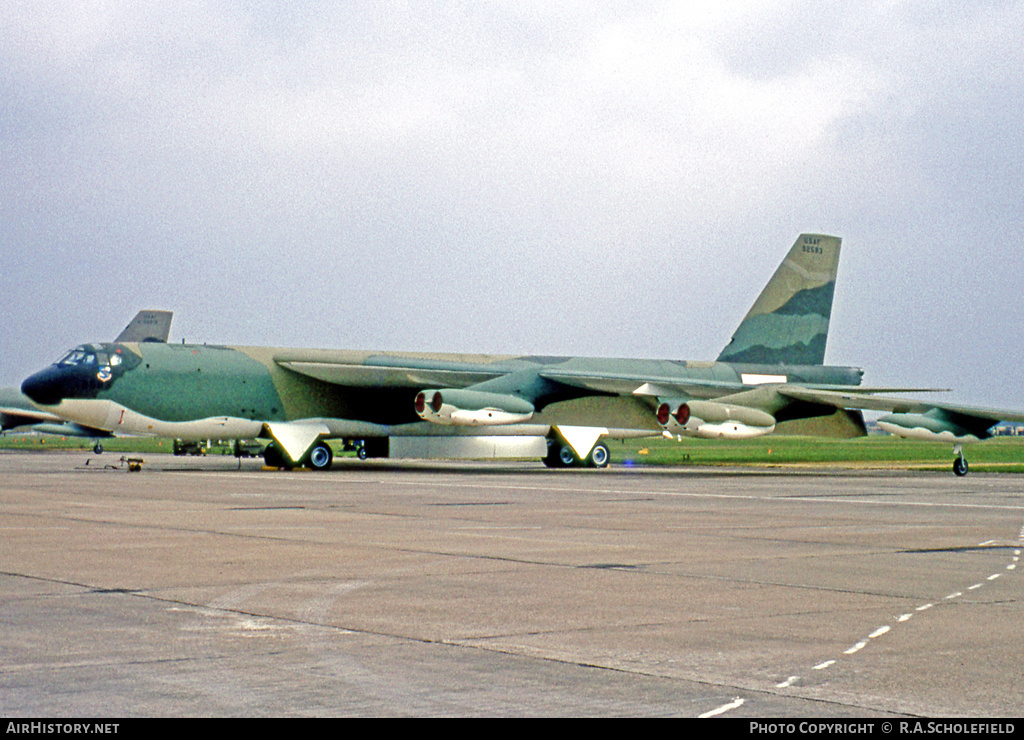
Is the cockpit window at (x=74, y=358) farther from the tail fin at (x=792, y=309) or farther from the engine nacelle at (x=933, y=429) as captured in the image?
the engine nacelle at (x=933, y=429)

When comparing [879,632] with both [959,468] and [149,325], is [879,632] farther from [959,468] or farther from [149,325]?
[149,325]

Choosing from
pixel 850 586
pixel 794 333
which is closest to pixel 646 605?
pixel 850 586

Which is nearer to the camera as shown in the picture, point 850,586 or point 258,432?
point 850,586

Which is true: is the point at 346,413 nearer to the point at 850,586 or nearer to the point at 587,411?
the point at 587,411

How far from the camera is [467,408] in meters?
34.1

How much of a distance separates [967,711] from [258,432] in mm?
31569

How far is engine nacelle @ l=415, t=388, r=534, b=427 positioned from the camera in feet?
111

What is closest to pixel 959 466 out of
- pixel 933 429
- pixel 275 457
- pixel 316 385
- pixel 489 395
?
pixel 933 429

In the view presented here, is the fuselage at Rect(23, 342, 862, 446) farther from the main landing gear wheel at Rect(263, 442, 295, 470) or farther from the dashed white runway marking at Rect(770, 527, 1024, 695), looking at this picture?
the dashed white runway marking at Rect(770, 527, 1024, 695)

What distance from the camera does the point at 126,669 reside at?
6.33m

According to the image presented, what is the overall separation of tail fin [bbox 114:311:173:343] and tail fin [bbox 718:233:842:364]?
37375 mm

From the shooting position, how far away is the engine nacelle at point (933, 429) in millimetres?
37438

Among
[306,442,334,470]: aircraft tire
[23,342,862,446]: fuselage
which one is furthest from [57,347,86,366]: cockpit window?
[306,442,334,470]: aircraft tire

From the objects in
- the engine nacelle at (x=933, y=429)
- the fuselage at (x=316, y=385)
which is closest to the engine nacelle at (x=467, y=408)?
the fuselage at (x=316, y=385)
